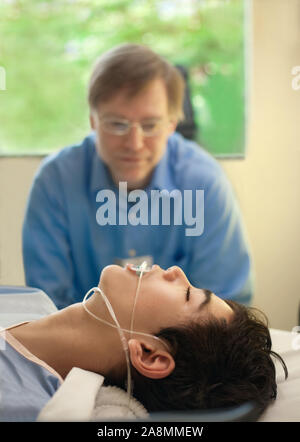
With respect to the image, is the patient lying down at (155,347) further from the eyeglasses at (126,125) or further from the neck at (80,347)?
the eyeglasses at (126,125)

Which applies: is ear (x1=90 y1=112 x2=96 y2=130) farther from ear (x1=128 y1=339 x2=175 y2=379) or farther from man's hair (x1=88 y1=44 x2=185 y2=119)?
ear (x1=128 y1=339 x2=175 y2=379)

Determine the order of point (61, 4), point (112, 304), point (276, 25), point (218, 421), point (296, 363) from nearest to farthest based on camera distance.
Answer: point (218, 421), point (112, 304), point (296, 363), point (276, 25), point (61, 4)

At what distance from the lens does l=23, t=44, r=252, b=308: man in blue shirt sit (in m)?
1.10

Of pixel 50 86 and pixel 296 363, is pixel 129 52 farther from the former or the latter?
pixel 296 363

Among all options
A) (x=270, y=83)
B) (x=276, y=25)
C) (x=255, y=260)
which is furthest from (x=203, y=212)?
(x=276, y=25)

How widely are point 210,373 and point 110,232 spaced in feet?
1.72

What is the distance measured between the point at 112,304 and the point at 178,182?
0.53 meters

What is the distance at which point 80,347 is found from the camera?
28.3 inches

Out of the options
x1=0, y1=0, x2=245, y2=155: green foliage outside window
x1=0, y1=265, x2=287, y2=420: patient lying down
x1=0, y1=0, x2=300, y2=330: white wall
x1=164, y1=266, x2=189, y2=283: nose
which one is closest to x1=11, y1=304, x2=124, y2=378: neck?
x1=0, y1=265, x2=287, y2=420: patient lying down

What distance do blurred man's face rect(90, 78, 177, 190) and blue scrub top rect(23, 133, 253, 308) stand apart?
3 cm

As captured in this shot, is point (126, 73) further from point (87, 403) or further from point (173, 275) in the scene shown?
point (87, 403)

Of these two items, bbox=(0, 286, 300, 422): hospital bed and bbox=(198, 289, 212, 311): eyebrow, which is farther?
bbox=(198, 289, 212, 311): eyebrow

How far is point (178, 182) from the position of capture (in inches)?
47.3
